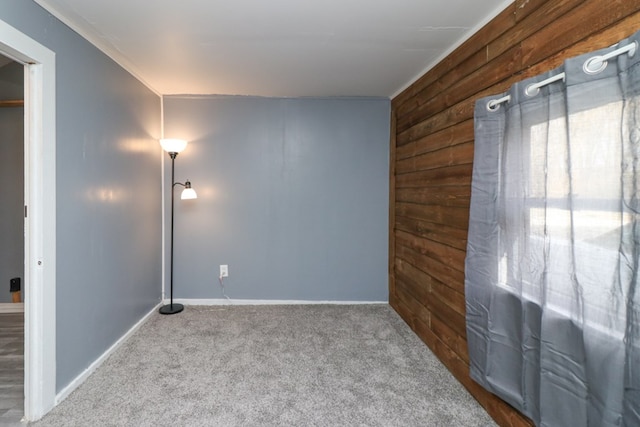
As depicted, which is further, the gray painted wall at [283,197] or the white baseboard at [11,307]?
the gray painted wall at [283,197]

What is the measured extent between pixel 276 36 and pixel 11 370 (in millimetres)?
2907

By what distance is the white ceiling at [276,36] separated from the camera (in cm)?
164

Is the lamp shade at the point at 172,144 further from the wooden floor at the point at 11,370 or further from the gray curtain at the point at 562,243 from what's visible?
the gray curtain at the point at 562,243

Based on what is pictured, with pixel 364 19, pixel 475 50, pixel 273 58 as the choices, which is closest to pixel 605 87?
pixel 475 50

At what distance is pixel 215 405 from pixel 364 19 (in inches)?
98.3

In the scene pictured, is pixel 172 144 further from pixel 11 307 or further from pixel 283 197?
pixel 11 307

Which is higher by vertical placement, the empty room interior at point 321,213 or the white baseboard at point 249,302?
the empty room interior at point 321,213

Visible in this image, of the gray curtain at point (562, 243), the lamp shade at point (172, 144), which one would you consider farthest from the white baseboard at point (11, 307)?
the gray curtain at point (562, 243)

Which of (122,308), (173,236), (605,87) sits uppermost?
(605,87)

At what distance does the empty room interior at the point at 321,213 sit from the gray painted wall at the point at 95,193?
0.02 metres

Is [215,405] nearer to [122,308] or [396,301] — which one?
[122,308]

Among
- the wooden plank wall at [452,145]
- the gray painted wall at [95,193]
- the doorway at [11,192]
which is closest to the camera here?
the wooden plank wall at [452,145]

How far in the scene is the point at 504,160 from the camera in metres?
1.44

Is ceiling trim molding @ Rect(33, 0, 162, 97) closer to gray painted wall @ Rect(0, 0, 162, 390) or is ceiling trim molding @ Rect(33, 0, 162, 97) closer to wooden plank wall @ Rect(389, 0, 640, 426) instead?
gray painted wall @ Rect(0, 0, 162, 390)
